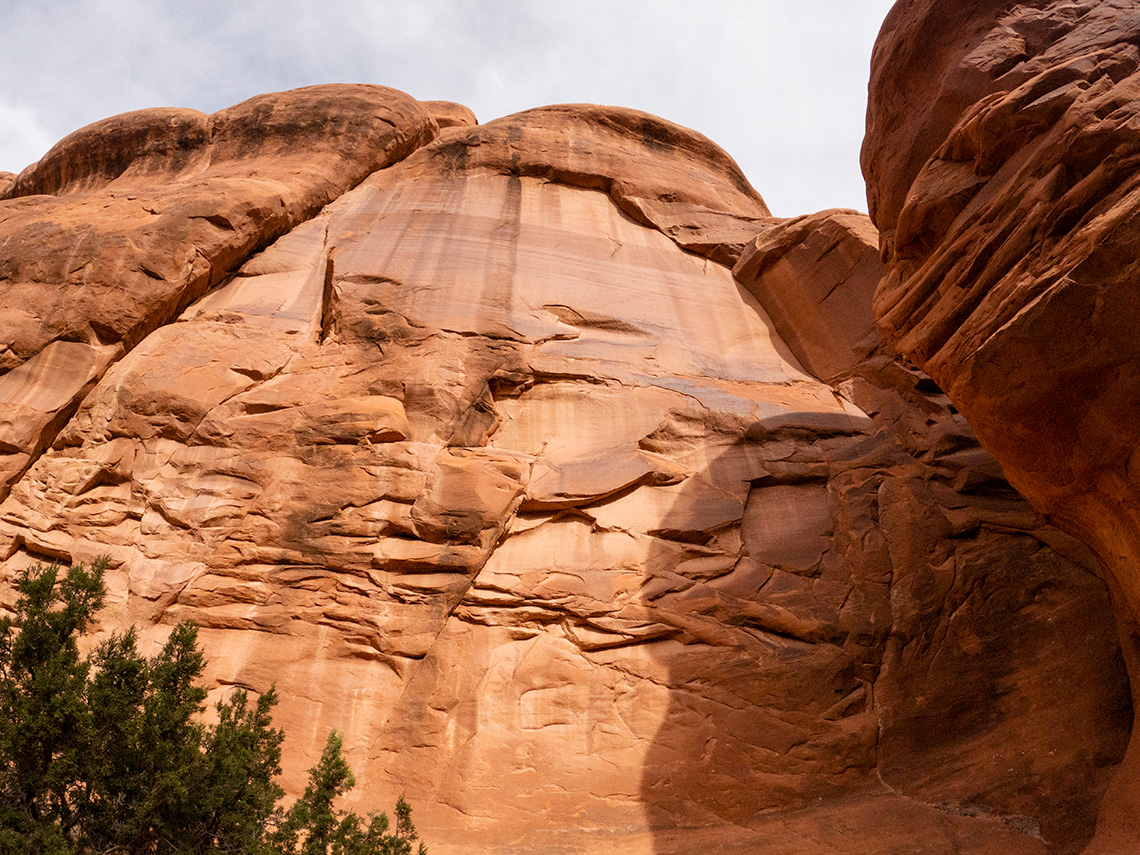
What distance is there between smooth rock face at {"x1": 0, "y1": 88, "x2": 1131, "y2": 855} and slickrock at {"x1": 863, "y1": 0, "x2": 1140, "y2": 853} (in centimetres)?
178

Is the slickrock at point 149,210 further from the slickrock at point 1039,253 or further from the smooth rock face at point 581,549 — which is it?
the slickrock at point 1039,253

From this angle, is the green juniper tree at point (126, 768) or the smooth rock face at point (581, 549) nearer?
the green juniper tree at point (126, 768)

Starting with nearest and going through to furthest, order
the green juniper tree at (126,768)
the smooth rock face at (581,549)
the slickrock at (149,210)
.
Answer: the green juniper tree at (126,768)
the smooth rock face at (581,549)
the slickrock at (149,210)

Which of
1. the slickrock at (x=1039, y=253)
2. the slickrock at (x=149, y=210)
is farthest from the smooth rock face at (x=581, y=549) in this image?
the slickrock at (x=1039, y=253)

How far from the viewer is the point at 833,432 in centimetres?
1283

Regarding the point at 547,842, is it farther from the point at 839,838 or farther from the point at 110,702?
the point at 110,702

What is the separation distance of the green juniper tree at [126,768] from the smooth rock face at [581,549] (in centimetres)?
188

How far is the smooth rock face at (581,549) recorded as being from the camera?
9195mm

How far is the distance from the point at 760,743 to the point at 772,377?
6.66 meters

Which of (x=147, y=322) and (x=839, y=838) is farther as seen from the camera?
(x=147, y=322)

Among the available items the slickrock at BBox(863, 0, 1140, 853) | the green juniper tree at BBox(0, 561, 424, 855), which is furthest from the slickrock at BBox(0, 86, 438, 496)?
the slickrock at BBox(863, 0, 1140, 853)

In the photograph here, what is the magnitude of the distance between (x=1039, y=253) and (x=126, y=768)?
9.65 m

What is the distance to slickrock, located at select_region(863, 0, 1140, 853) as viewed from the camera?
7.39 meters

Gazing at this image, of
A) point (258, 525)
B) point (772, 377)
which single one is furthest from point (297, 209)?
point (772, 377)
